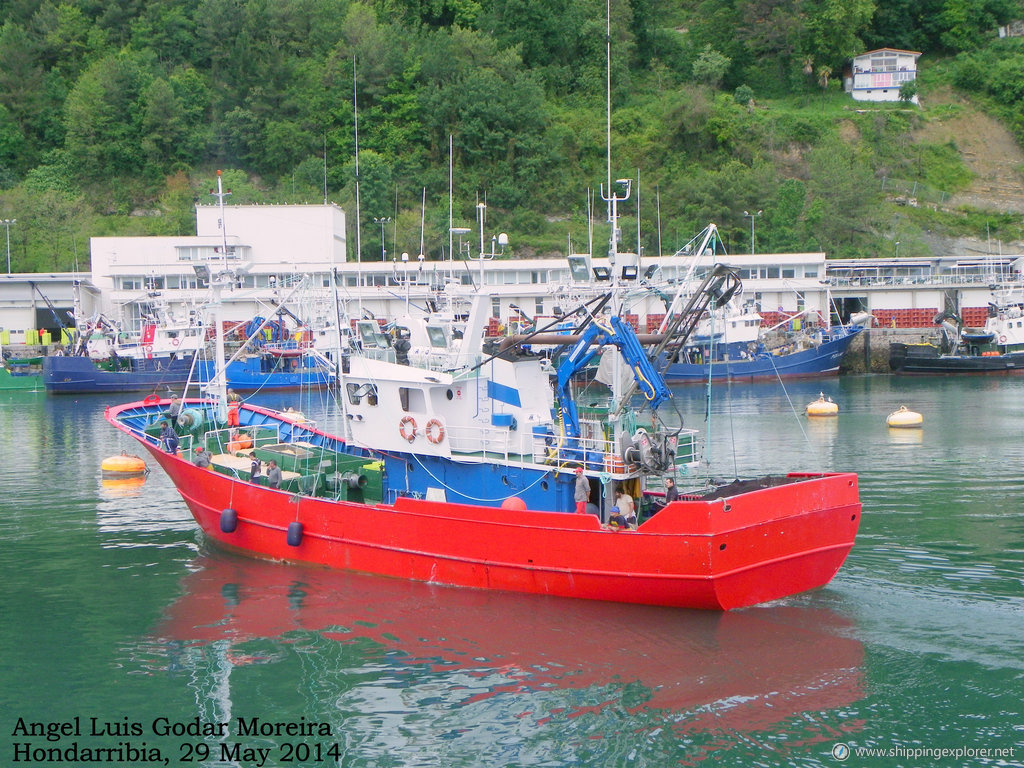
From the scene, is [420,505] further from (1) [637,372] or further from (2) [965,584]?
(2) [965,584]

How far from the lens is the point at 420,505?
16.9m

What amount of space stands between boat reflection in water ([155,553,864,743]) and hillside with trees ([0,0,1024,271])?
1903 inches

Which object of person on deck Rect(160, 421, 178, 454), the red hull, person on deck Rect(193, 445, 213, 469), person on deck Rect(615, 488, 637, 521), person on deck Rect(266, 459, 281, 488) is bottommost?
the red hull

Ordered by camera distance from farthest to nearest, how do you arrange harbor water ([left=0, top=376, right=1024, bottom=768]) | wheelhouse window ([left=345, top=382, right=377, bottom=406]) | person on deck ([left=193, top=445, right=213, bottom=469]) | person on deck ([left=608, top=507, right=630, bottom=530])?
person on deck ([left=193, top=445, right=213, bottom=469]) → wheelhouse window ([left=345, top=382, right=377, bottom=406]) → person on deck ([left=608, top=507, right=630, bottom=530]) → harbor water ([left=0, top=376, right=1024, bottom=768])

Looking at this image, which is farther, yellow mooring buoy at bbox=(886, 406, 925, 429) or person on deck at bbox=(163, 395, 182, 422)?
yellow mooring buoy at bbox=(886, 406, 925, 429)

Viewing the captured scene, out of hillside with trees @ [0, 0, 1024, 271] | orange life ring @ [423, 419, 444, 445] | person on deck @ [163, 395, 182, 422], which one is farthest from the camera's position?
hillside with trees @ [0, 0, 1024, 271]

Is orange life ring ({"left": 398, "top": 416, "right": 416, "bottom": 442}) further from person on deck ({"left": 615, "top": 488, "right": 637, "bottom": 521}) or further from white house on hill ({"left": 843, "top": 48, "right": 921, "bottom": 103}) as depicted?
white house on hill ({"left": 843, "top": 48, "right": 921, "bottom": 103})

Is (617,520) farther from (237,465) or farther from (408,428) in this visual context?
(237,465)

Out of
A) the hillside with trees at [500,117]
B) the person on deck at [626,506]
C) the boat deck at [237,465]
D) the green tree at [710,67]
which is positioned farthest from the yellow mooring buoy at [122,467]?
the green tree at [710,67]

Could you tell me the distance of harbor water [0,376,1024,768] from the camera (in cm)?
1213

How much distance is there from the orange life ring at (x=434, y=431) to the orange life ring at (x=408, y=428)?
0.28 metres

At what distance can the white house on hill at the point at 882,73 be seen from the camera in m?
77.2

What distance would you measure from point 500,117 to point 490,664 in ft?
195

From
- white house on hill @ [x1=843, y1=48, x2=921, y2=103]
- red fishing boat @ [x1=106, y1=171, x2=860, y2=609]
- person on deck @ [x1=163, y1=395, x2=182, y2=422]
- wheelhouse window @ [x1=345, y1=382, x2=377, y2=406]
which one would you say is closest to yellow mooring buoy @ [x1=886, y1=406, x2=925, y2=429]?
red fishing boat @ [x1=106, y1=171, x2=860, y2=609]
